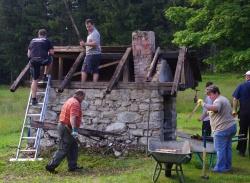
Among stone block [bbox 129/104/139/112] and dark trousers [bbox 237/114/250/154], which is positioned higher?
stone block [bbox 129/104/139/112]

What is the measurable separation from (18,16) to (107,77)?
38.8m

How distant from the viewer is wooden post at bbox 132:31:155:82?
12.9 m

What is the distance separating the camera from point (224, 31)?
22125 millimetres

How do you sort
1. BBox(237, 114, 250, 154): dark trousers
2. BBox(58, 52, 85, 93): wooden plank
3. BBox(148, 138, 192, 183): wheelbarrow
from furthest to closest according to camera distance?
BBox(58, 52, 85, 93): wooden plank
BBox(237, 114, 250, 154): dark trousers
BBox(148, 138, 192, 183): wheelbarrow

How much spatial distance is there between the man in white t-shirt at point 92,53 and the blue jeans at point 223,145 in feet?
12.8

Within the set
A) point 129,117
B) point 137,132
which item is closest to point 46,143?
point 129,117

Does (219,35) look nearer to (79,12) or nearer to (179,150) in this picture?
(179,150)

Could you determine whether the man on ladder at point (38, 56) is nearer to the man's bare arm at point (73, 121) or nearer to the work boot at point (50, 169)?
the man's bare arm at point (73, 121)

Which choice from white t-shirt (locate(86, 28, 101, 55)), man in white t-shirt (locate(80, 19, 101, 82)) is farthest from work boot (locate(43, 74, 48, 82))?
white t-shirt (locate(86, 28, 101, 55))

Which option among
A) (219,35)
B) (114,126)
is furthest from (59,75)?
(219,35)

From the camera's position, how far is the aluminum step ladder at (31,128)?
1191 centimetres

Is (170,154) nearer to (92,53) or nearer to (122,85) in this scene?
(122,85)

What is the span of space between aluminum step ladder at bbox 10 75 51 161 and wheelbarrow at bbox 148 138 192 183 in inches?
130

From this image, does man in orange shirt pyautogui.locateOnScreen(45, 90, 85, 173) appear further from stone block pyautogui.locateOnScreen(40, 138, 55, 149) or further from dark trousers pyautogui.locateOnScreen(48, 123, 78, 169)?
stone block pyautogui.locateOnScreen(40, 138, 55, 149)
